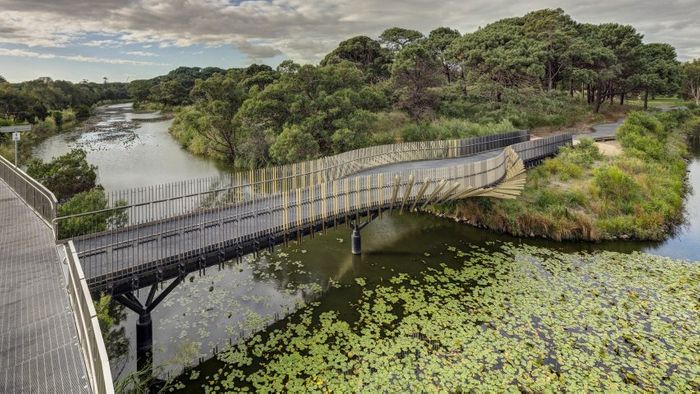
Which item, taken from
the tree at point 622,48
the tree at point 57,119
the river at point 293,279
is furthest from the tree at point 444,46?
the tree at point 57,119

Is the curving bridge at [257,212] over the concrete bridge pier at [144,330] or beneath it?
over

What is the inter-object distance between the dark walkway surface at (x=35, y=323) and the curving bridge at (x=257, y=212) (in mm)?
759

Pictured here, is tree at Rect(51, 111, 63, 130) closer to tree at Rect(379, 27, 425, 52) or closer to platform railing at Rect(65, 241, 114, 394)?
tree at Rect(379, 27, 425, 52)

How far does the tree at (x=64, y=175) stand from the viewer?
18.5m

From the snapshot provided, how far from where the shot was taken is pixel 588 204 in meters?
18.4

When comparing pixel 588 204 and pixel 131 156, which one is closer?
pixel 588 204

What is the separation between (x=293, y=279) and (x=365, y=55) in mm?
40579

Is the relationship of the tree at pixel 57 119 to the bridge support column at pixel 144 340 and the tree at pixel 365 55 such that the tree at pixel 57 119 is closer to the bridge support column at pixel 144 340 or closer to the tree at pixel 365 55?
the tree at pixel 365 55

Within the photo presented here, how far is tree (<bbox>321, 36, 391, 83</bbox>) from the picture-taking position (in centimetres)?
4609

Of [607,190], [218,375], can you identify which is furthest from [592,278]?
[218,375]

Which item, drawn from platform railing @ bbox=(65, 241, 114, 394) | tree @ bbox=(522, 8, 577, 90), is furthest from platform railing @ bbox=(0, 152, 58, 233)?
tree @ bbox=(522, 8, 577, 90)

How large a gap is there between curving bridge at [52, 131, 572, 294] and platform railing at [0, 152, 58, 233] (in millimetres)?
619

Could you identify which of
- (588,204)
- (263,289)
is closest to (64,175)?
(263,289)

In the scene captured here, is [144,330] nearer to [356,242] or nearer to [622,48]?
[356,242]
